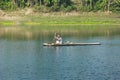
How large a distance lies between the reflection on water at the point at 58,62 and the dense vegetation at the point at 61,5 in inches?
1876

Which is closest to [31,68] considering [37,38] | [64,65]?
[64,65]

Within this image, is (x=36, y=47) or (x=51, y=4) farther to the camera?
(x=51, y=4)

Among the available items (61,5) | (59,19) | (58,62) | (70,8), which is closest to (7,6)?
(61,5)

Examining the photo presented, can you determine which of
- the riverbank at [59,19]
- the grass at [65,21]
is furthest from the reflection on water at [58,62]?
the riverbank at [59,19]

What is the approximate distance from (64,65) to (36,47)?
15655 mm

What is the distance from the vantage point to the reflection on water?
3656 centimetres

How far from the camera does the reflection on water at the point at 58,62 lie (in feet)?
120

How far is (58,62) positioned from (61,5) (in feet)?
223

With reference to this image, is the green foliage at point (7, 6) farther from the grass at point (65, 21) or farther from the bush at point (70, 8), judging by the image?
the bush at point (70, 8)

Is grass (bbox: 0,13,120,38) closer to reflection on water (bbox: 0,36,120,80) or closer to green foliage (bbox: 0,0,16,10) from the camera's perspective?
green foliage (bbox: 0,0,16,10)

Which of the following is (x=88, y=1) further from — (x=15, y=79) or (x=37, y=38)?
(x=15, y=79)

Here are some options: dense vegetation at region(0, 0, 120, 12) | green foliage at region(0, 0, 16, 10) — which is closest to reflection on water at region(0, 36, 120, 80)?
dense vegetation at region(0, 0, 120, 12)

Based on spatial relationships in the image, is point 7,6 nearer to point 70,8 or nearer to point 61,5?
point 61,5

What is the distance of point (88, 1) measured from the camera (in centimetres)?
11344
